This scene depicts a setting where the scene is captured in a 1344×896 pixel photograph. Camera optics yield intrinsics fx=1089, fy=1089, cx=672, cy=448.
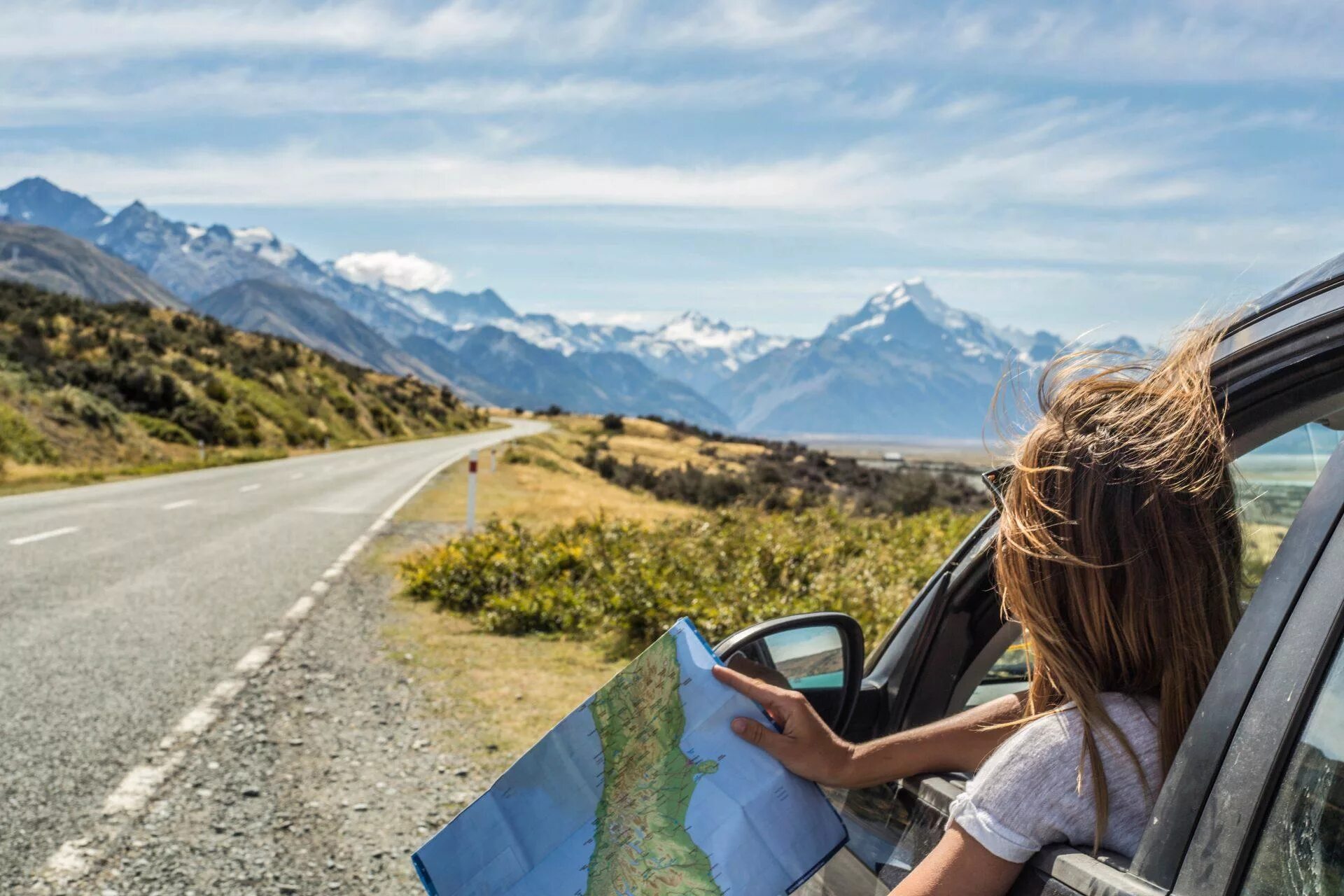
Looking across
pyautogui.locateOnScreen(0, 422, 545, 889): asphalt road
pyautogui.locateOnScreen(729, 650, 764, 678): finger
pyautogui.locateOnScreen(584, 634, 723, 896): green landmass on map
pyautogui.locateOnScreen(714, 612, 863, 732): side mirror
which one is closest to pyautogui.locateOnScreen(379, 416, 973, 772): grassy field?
pyautogui.locateOnScreen(0, 422, 545, 889): asphalt road

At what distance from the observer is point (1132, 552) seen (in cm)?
138

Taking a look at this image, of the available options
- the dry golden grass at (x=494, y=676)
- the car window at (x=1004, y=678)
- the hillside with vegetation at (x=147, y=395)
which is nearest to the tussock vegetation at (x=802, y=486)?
the dry golden grass at (x=494, y=676)

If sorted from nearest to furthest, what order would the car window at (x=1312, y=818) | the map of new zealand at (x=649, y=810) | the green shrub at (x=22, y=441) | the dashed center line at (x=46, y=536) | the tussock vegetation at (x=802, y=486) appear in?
the car window at (x=1312, y=818), the map of new zealand at (x=649, y=810), the dashed center line at (x=46, y=536), the tussock vegetation at (x=802, y=486), the green shrub at (x=22, y=441)

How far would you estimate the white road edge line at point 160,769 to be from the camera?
398 centimetres

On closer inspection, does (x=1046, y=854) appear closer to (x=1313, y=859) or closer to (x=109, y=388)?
(x=1313, y=859)

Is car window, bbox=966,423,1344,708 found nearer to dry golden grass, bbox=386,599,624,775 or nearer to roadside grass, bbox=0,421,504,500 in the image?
dry golden grass, bbox=386,599,624,775

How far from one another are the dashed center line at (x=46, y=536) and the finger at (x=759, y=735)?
12.9 meters

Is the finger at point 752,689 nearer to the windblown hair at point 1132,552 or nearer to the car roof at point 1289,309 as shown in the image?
the windblown hair at point 1132,552

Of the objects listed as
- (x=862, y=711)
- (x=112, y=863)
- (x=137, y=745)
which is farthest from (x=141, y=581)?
(x=862, y=711)

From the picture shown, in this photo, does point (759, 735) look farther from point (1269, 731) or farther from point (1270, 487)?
point (1270, 487)

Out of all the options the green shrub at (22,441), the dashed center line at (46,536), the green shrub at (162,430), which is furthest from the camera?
the green shrub at (162,430)

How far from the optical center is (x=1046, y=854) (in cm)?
132

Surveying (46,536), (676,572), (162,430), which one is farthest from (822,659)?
(162,430)

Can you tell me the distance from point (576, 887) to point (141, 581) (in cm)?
985
